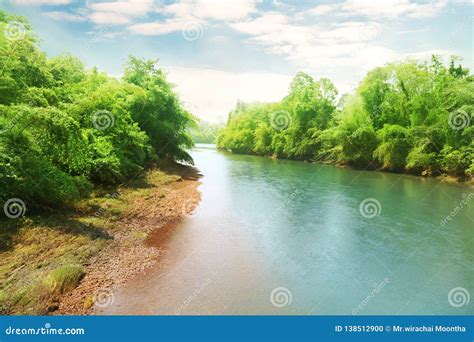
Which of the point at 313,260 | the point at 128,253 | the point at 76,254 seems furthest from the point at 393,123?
the point at 76,254

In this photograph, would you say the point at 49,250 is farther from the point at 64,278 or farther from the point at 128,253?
the point at 128,253

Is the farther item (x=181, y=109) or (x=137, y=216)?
(x=181, y=109)

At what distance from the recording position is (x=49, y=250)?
→ 10.4 m

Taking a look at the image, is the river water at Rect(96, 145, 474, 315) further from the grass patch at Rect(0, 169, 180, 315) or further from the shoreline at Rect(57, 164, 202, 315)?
the grass patch at Rect(0, 169, 180, 315)

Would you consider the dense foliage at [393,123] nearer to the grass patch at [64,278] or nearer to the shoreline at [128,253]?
the shoreline at [128,253]

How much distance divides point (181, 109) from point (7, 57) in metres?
23.7

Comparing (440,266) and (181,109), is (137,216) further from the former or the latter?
(181,109)

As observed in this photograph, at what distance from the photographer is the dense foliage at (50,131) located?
1148 centimetres

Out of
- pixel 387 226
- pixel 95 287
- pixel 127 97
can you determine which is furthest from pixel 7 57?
pixel 387 226

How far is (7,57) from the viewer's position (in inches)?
509

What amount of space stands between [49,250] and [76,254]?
77 centimetres

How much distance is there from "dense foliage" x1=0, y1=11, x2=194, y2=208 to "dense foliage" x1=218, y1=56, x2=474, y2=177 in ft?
94.8

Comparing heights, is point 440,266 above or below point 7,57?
below

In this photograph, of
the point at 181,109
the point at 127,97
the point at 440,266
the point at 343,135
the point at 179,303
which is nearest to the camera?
the point at 179,303
